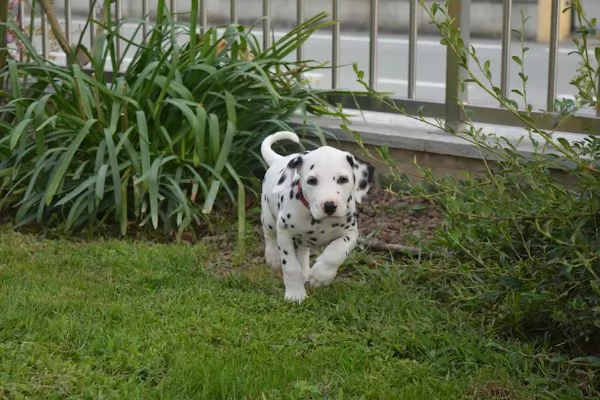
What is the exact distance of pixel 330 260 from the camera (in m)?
5.26

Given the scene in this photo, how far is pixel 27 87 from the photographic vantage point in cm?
772

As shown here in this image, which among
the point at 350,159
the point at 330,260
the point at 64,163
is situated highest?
the point at 350,159

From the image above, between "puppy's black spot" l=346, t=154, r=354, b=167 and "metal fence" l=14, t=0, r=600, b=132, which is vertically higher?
"metal fence" l=14, t=0, r=600, b=132

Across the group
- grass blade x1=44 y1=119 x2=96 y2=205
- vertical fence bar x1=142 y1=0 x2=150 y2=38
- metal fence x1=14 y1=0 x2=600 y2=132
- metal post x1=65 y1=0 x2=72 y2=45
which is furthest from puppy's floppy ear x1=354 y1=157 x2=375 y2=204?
metal post x1=65 y1=0 x2=72 y2=45

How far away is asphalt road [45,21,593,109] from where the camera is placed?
12.5m

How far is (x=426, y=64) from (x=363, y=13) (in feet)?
20.2

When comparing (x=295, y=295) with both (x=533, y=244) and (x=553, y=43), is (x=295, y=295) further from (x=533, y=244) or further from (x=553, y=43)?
(x=553, y=43)

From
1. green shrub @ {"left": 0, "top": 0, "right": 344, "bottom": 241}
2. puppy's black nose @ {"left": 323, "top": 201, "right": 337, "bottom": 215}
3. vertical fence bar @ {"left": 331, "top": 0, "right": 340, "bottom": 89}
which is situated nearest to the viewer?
puppy's black nose @ {"left": 323, "top": 201, "right": 337, "bottom": 215}

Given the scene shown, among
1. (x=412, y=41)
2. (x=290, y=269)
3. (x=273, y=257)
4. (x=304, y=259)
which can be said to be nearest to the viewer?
(x=290, y=269)

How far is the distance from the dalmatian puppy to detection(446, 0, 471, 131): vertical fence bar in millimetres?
1821

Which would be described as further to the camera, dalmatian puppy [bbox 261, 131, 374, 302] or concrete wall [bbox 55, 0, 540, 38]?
concrete wall [bbox 55, 0, 540, 38]

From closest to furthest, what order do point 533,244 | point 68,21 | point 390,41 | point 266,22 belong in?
point 533,244 < point 266,22 < point 68,21 < point 390,41

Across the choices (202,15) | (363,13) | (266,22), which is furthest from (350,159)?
(363,13)

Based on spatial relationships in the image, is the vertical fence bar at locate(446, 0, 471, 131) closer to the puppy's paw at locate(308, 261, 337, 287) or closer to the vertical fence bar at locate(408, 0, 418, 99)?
the vertical fence bar at locate(408, 0, 418, 99)
